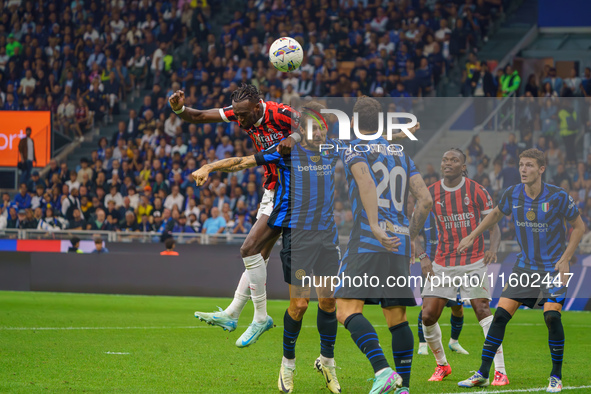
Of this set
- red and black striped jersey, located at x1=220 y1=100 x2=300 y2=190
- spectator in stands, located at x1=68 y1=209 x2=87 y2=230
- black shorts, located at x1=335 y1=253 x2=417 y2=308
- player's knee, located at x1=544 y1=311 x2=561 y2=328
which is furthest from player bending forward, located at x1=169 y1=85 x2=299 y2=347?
spectator in stands, located at x1=68 y1=209 x2=87 y2=230

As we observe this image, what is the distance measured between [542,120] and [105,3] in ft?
52.2

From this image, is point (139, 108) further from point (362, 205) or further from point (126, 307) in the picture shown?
point (362, 205)

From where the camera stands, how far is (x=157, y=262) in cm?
1684

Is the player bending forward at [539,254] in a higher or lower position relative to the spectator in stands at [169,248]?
higher

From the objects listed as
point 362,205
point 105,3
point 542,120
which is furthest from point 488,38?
point 362,205

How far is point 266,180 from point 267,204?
0.73 ft

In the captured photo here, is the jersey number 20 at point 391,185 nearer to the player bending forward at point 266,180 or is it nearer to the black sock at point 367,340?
the black sock at point 367,340

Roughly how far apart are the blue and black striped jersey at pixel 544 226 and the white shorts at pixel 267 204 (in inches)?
87.4

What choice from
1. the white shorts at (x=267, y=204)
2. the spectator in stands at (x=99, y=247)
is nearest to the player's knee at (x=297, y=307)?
the white shorts at (x=267, y=204)

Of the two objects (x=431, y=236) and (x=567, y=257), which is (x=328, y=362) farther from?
(x=431, y=236)

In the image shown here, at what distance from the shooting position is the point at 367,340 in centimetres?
581

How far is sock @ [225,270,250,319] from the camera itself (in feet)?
24.6

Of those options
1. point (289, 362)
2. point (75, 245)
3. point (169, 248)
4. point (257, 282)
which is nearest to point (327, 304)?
point (289, 362)

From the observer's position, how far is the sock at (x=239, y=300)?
24.6 ft
